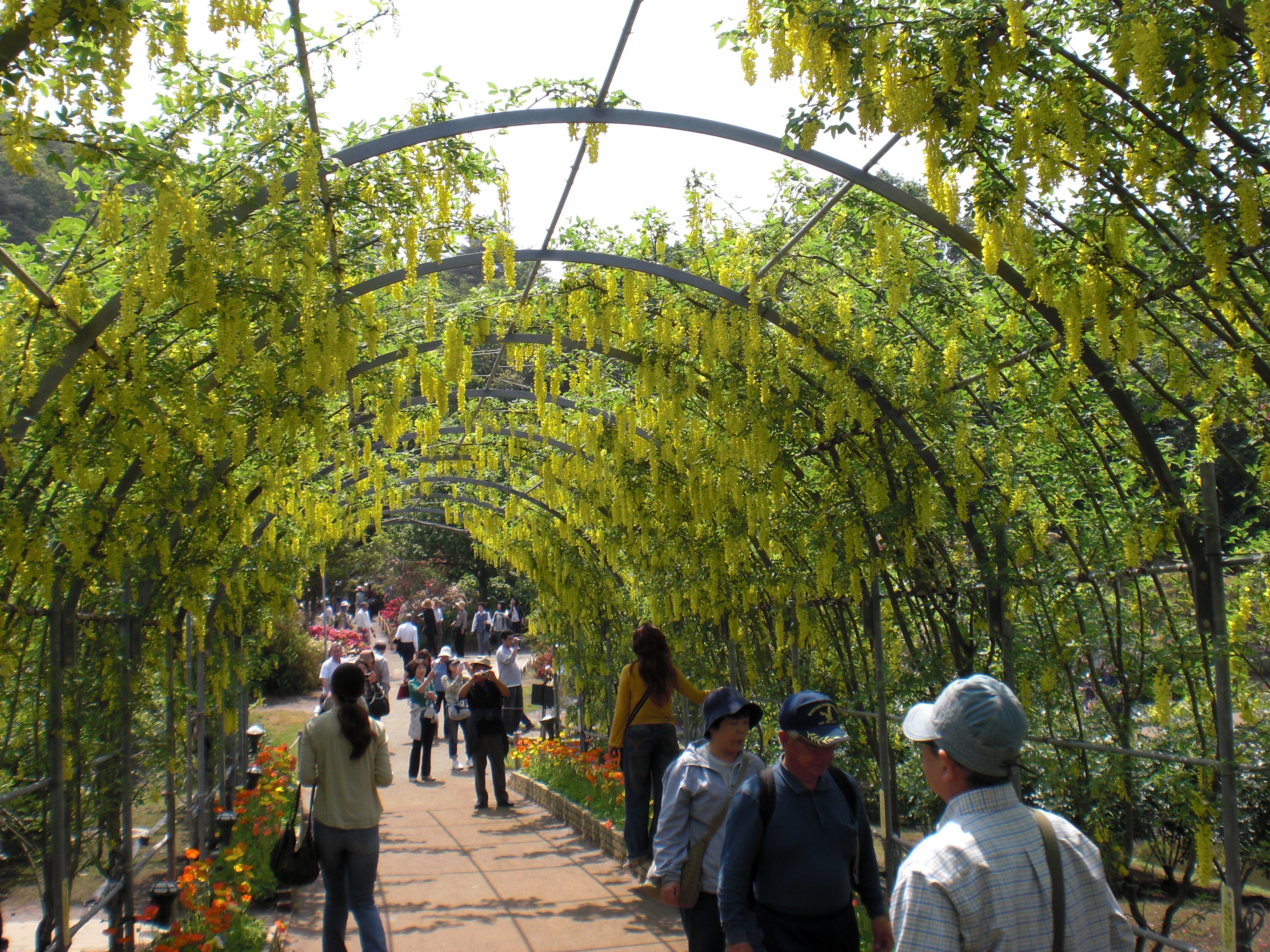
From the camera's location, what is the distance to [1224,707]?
2.97 metres

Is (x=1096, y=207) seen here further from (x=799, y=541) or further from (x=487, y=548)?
(x=487, y=548)

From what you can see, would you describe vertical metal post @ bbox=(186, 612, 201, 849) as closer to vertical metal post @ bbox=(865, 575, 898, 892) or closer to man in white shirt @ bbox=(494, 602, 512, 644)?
vertical metal post @ bbox=(865, 575, 898, 892)

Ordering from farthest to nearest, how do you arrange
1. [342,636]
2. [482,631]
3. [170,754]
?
[482,631]
[342,636]
[170,754]

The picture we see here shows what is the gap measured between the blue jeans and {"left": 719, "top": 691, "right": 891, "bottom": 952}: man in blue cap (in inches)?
84.4

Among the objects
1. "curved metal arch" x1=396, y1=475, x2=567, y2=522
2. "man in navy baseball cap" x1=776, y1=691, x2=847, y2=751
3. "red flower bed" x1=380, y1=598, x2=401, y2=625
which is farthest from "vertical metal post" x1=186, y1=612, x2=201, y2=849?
"red flower bed" x1=380, y1=598, x2=401, y2=625

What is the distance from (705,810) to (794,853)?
62cm

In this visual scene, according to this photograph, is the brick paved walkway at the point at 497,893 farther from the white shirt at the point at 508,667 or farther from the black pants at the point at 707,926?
the white shirt at the point at 508,667

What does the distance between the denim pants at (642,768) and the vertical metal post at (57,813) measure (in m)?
2.51

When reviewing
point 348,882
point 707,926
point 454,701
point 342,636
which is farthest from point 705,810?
point 342,636

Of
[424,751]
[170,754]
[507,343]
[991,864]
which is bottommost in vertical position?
[424,751]

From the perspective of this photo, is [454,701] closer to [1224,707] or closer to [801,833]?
[801,833]

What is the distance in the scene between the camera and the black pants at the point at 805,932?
2705 mm

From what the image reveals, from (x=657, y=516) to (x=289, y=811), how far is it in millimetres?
3605

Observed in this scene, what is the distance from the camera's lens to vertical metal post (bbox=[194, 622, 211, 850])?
262 inches
